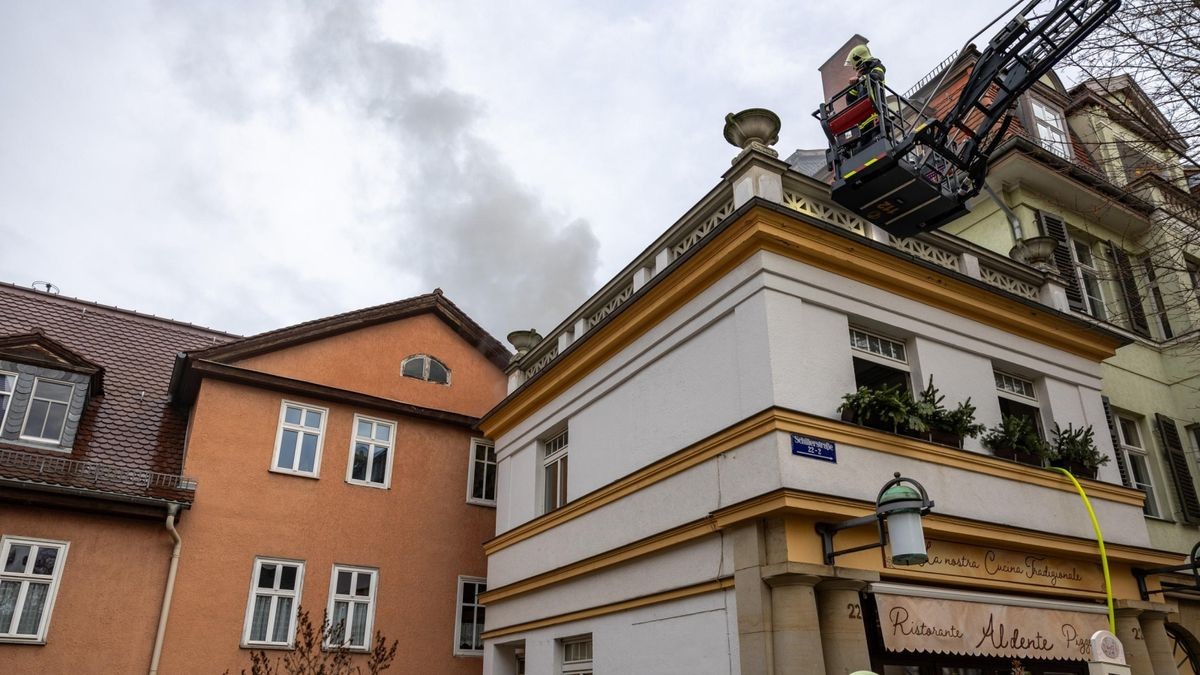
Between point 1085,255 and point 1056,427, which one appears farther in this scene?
point 1085,255

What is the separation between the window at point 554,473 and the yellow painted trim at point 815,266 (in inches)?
35.4

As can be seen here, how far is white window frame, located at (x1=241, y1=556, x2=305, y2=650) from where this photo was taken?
14.5m

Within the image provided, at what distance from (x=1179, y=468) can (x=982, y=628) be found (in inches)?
308

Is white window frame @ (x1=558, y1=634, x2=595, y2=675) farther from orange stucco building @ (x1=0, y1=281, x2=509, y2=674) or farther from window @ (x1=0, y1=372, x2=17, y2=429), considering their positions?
window @ (x1=0, y1=372, x2=17, y2=429)

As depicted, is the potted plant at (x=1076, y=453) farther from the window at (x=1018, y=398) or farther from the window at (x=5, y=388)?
the window at (x=5, y=388)

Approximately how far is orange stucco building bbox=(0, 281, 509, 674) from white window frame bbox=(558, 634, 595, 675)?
325 centimetres

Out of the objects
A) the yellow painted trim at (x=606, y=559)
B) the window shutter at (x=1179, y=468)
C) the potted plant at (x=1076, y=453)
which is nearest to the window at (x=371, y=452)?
the yellow painted trim at (x=606, y=559)

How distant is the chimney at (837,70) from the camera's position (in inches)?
871

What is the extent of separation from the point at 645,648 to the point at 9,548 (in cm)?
1020

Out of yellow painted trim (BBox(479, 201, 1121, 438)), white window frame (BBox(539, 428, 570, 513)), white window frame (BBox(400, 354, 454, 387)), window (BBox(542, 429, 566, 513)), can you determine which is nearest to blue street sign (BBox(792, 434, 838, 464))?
yellow painted trim (BBox(479, 201, 1121, 438))

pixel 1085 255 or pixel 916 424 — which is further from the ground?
pixel 1085 255

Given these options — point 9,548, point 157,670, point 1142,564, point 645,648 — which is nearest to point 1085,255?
point 1142,564

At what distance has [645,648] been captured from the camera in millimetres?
10828

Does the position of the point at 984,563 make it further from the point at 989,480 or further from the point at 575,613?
the point at 575,613
